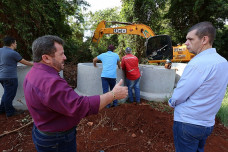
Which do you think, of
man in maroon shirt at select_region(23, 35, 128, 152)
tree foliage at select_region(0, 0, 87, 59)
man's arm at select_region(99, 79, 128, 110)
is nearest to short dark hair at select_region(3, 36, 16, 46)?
tree foliage at select_region(0, 0, 87, 59)

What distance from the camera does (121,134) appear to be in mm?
3037

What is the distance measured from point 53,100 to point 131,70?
3.80 meters

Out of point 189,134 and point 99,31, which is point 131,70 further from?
point 189,134

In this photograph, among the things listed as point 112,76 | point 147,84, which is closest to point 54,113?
point 112,76

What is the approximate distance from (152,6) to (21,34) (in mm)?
10698

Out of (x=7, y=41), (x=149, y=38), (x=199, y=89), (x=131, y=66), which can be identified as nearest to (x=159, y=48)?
(x=149, y=38)

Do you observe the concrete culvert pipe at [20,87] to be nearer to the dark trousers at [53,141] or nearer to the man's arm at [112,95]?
the dark trousers at [53,141]

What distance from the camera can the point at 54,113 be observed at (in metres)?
1.34

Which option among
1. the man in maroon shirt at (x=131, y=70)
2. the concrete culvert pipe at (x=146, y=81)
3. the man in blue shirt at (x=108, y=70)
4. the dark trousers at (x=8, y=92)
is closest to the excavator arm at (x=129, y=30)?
the man in maroon shirt at (x=131, y=70)

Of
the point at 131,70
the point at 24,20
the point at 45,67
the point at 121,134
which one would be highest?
the point at 24,20

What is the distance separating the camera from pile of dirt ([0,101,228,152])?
8.88 ft

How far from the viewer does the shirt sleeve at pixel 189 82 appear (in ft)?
4.66

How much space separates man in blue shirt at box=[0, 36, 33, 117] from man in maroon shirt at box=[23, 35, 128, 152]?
272 centimetres

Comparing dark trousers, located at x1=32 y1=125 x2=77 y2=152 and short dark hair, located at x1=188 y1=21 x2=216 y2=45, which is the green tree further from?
dark trousers, located at x1=32 y1=125 x2=77 y2=152
